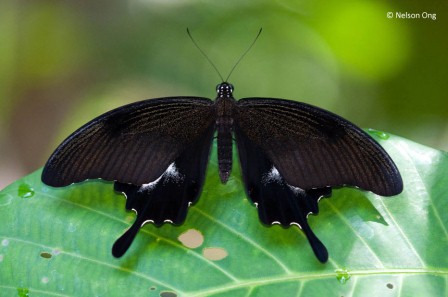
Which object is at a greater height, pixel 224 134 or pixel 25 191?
pixel 224 134

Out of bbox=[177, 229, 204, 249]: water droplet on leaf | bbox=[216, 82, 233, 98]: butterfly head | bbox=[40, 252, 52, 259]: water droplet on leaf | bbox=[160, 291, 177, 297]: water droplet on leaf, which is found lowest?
bbox=[160, 291, 177, 297]: water droplet on leaf

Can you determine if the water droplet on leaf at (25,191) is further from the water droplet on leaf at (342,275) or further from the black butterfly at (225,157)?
the water droplet on leaf at (342,275)

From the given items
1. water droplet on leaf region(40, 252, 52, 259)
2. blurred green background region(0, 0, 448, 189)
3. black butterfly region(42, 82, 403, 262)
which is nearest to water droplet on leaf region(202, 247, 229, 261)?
black butterfly region(42, 82, 403, 262)

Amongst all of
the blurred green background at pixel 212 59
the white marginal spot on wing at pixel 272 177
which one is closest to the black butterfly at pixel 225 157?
the white marginal spot on wing at pixel 272 177

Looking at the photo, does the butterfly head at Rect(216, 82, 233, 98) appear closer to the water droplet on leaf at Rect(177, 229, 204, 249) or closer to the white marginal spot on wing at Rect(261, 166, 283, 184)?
the white marginal spot on wing at Rect(261, 166, 283, 184)

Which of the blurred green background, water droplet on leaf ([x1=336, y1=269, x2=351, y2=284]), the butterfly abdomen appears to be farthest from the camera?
the blurred green background

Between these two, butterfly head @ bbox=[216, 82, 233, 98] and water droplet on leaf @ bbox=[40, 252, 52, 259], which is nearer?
water droplet on leaf @ bbox=[40, 252, 52, 259]

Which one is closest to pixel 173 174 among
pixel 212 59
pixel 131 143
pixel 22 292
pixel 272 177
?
pixel 131 143

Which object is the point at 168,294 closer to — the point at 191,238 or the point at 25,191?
the point at 191,238
